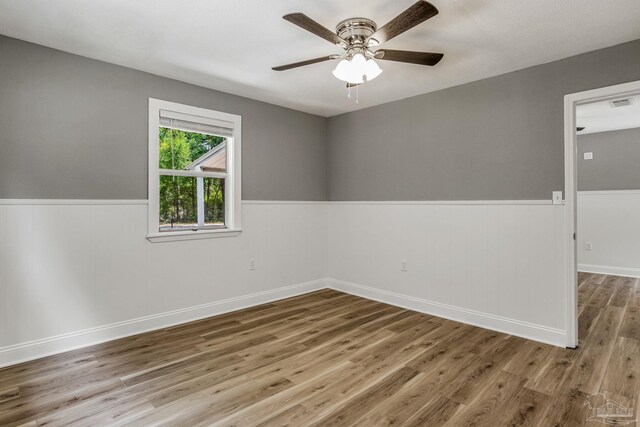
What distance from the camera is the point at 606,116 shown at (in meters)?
4.83

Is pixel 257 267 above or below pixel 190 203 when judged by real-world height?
below

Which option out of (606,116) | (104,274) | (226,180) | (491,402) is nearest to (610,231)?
(606,116)

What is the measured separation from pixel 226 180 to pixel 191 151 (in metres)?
0.50

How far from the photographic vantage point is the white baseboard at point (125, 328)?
8.45ft

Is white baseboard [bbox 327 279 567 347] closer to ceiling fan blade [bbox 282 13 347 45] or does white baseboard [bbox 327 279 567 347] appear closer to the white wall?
the white wall

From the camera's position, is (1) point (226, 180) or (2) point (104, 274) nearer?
(2) point (104, 274)

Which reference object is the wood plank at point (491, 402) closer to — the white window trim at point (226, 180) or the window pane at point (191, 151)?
the white window trim at point (226, 180)

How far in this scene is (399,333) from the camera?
3158 mm

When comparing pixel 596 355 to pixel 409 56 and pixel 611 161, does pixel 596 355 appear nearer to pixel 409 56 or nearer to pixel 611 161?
pixel 409 56

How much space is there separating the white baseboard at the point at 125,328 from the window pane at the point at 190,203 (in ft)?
2.88

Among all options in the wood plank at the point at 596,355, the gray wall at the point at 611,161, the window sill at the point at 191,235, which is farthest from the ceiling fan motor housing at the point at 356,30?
the gray wall at the point at 611,161

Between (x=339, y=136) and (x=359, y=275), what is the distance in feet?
6.40

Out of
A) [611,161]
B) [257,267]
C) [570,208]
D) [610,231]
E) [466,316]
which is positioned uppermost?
[611,161]

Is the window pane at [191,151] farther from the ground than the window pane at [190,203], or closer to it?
farther from the ground
